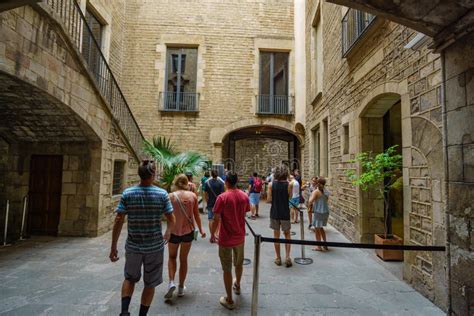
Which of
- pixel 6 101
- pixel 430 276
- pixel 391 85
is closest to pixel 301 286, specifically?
pixel 430 276

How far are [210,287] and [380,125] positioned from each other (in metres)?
4.36

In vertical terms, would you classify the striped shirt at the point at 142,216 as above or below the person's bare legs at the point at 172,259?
above

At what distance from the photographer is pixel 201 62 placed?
11625mm

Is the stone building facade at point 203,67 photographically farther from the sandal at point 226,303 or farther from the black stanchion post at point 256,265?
the black stanchion post at point 256,265

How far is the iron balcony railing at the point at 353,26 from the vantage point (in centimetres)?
459

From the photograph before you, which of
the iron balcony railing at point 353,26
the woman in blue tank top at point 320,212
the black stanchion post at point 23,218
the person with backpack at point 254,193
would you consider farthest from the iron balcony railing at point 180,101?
the woman in blue tank top at point 320,212

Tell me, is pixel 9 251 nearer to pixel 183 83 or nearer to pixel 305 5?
pixel 183 83

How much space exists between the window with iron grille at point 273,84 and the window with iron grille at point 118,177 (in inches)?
271

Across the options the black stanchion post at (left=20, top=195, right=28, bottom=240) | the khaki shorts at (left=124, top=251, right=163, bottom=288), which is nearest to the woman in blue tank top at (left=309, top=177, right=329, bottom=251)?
the khaki shorts at (left=124, top=251, right=163, bottom=288)

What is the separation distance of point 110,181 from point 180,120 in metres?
5.84

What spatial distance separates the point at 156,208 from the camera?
2.40 meters

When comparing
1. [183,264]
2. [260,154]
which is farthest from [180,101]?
[183,264]

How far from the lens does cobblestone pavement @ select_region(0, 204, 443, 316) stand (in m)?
2.76

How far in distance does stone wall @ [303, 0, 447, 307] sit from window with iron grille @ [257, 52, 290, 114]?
4.63 m
